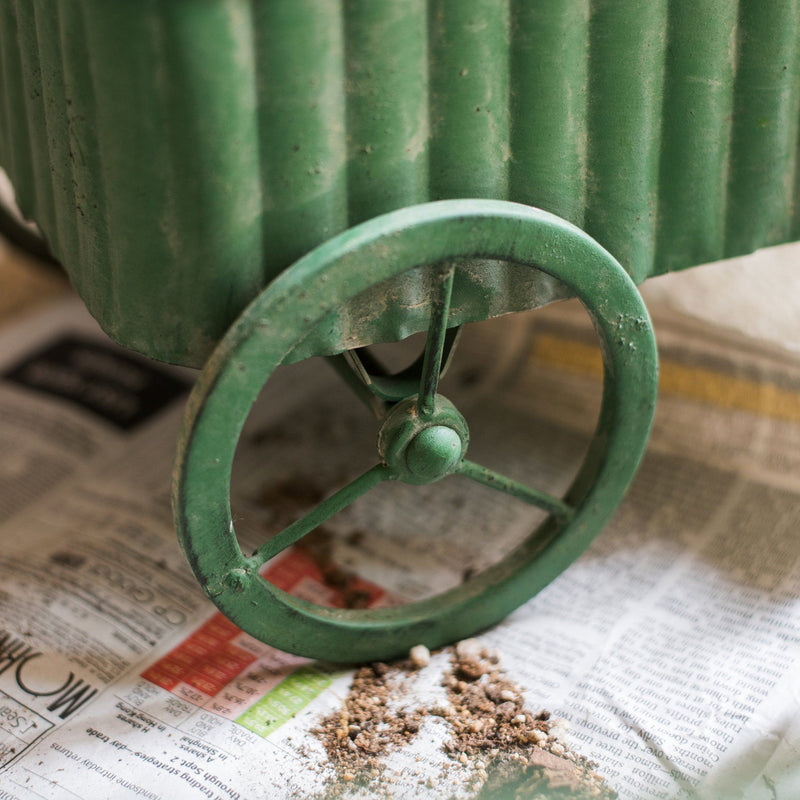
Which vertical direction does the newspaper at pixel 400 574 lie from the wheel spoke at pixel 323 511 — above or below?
below

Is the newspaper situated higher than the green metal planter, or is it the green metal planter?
the green metal planter

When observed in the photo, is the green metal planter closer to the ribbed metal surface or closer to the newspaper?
the ribbed metal surface

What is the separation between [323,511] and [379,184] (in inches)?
10.0

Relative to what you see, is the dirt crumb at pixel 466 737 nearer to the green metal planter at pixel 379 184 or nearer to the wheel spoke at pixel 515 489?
the green metal planter at pixel 379 184

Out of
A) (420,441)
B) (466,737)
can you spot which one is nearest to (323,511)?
(420,441)

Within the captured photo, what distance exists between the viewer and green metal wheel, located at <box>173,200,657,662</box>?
0.62 metres

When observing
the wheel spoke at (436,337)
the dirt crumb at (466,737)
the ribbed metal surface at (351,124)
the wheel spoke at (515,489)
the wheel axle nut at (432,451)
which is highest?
the ribbed metal surface at (351,124)

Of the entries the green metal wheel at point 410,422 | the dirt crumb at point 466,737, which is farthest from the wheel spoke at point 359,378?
the dirt crumb at point 466,737

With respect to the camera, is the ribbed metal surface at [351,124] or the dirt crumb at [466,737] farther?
the dirt crumb at [466,737]

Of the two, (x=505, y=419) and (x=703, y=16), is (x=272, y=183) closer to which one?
(x=703, y=16)

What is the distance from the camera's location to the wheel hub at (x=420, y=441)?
2.34 feet

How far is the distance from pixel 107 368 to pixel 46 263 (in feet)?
0.92

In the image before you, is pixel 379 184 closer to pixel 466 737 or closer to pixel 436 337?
pixel 436 337

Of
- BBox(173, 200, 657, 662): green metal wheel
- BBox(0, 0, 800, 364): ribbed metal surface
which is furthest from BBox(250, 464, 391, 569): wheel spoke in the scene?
BBox(0, 0, 800, 364): ribbed metal surface
